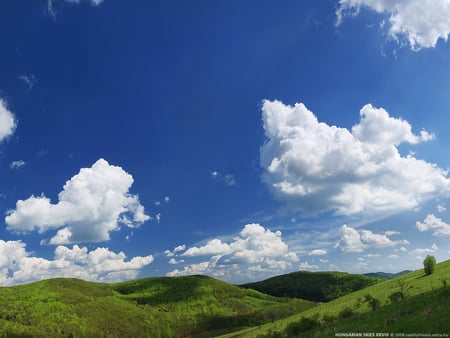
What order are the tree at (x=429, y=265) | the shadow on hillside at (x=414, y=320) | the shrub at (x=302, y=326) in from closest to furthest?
the shadow on hillside at (x=414, y=320), the shrub at (x=302, y=326), the tree at (x=429, y=265)

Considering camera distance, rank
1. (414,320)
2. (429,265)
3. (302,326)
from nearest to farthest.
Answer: (414,320) → (302,326) → (429,265)

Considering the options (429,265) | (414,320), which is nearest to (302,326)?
(414,320)

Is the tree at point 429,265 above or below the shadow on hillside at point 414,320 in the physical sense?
above

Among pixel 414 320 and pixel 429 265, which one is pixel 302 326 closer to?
pixel 414 320

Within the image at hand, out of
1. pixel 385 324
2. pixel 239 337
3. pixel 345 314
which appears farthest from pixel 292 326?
pixel 239 337

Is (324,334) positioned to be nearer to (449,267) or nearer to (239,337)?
(449,267)

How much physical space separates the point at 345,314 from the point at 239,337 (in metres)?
41.4

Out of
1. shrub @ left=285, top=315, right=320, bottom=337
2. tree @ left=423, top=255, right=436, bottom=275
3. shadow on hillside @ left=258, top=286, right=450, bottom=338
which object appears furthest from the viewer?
tree @ left=423, top=255, right=436, bottom=275

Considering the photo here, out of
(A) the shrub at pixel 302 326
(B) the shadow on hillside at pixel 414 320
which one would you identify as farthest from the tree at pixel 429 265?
(B) the shadow on hillside at pixel 414 320

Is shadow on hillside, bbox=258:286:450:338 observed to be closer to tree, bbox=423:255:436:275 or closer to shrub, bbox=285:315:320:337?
shrub, bbox=285:315:320:337

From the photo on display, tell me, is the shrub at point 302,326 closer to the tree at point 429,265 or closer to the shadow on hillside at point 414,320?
the shadow on hillside at point 414,320

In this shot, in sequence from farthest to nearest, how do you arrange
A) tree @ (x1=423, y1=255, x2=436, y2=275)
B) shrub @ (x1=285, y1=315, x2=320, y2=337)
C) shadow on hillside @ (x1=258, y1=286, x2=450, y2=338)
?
1. tree @ (x1=423, y1=255, x2=436, y2=275)
2. shrub @ (x1=285, y1=315, x2=320, y2=337)
3. shadow on hillside @ (x1=258, y1=286, x2=450, y2=338)

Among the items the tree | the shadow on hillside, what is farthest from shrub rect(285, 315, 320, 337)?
the tree

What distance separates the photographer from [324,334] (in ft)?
151
